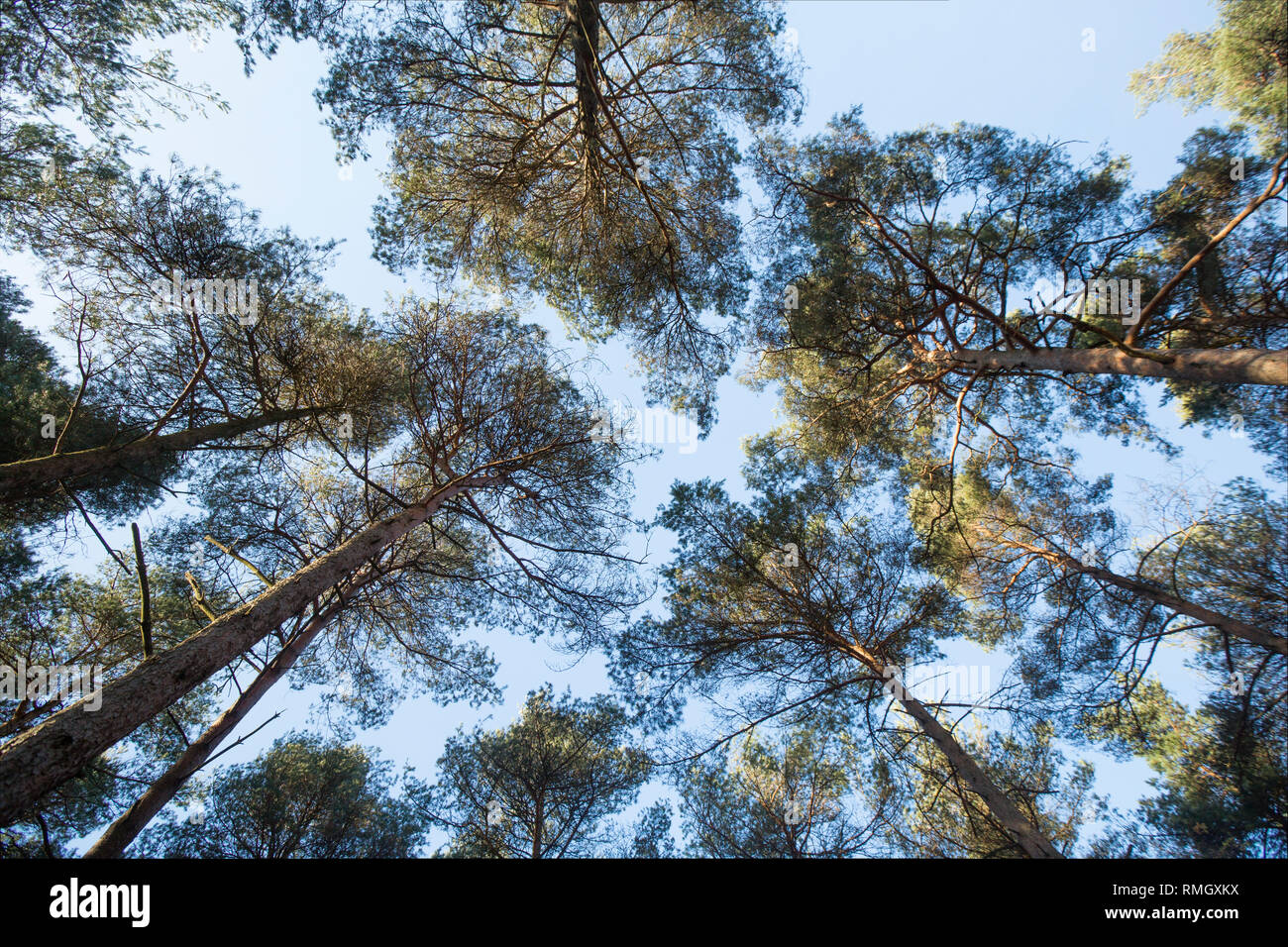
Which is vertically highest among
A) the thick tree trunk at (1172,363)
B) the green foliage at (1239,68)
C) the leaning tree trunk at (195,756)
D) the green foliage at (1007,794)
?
the green foliage at (1239,68)

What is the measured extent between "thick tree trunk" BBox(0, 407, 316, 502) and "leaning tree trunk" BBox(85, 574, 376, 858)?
255 cm

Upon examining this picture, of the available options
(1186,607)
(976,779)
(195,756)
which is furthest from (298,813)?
(1186,607)

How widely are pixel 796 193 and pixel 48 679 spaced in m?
11.0

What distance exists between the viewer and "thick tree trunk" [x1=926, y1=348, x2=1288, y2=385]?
143 inches

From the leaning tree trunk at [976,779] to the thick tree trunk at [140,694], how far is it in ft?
19.3

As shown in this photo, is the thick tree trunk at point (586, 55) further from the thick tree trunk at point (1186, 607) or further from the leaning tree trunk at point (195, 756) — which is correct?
the thick tree trunk at point (1186, 607)

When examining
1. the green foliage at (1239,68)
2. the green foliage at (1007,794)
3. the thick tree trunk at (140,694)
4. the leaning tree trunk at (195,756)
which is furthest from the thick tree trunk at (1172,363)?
the leaning tree trunk at (195,756)

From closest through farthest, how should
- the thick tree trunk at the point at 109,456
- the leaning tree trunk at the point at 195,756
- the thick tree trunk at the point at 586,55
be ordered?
the leaning tree trunk at the point at 195,756
the thick tree trunk at the point at 109,456
the thick tree trunk at the point at 586,55

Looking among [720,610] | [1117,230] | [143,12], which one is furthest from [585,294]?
[1117,230]

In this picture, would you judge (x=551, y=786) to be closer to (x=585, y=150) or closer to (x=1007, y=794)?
(x=1007, y=794)

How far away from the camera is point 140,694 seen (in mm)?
3088

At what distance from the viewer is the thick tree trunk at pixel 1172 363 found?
143 inches

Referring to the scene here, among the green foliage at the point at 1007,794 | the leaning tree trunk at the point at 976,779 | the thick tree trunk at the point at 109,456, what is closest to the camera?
the leaning tree trunk at the point at 976,779

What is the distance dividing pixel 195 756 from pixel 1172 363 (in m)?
9.52
